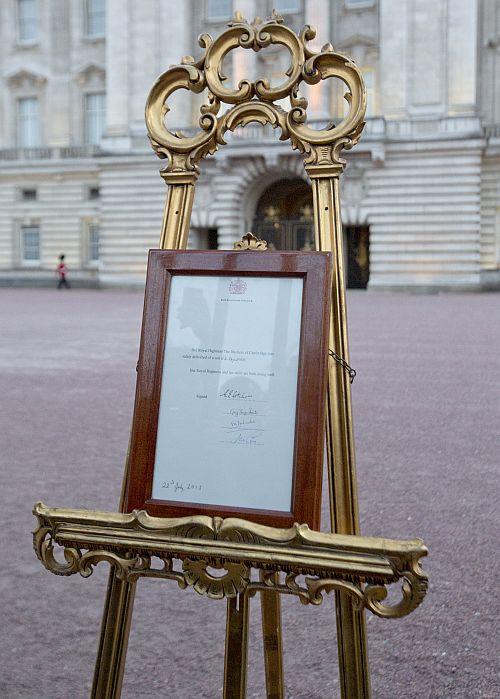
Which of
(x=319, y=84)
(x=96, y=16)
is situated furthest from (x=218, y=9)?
(x=96, y=16)

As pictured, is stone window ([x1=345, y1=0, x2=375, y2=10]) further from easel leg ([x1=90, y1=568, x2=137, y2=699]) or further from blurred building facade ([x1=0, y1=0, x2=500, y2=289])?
easel leg ([x1=90, y1=568, x2=137, y2=699])

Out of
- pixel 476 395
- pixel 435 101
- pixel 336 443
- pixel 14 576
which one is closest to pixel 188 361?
pixel 336 443

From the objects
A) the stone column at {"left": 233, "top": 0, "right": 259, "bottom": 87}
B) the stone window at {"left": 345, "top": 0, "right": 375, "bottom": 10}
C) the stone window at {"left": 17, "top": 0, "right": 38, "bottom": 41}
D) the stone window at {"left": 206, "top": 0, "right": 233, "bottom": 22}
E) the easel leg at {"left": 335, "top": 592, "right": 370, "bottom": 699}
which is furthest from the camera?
the stone window at {"left": 17, "top": 0, "right": 38, "bottom": 41}

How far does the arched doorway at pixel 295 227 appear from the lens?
103 feet

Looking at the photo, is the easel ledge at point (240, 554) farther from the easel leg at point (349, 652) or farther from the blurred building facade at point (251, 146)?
the blurred building facade at point (251, 146)

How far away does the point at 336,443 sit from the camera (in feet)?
7.09

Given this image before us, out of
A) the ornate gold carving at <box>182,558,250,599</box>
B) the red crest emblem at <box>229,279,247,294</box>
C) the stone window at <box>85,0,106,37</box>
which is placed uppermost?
the stone window at <box>85,0,106,37</box>

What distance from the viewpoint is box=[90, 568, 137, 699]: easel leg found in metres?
2.18

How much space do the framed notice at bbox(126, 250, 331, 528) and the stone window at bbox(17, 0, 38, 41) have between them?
3873 centimetres

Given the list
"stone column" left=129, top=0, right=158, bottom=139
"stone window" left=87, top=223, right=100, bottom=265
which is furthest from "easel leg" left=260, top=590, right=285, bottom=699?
"stone window" left=87, top=223, right=100, bottom=265

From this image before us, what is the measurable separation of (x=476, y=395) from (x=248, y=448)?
606 cm

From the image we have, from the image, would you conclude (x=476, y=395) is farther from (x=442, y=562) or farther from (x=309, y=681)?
(x=309, y=681)

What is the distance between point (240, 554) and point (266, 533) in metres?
0.07
